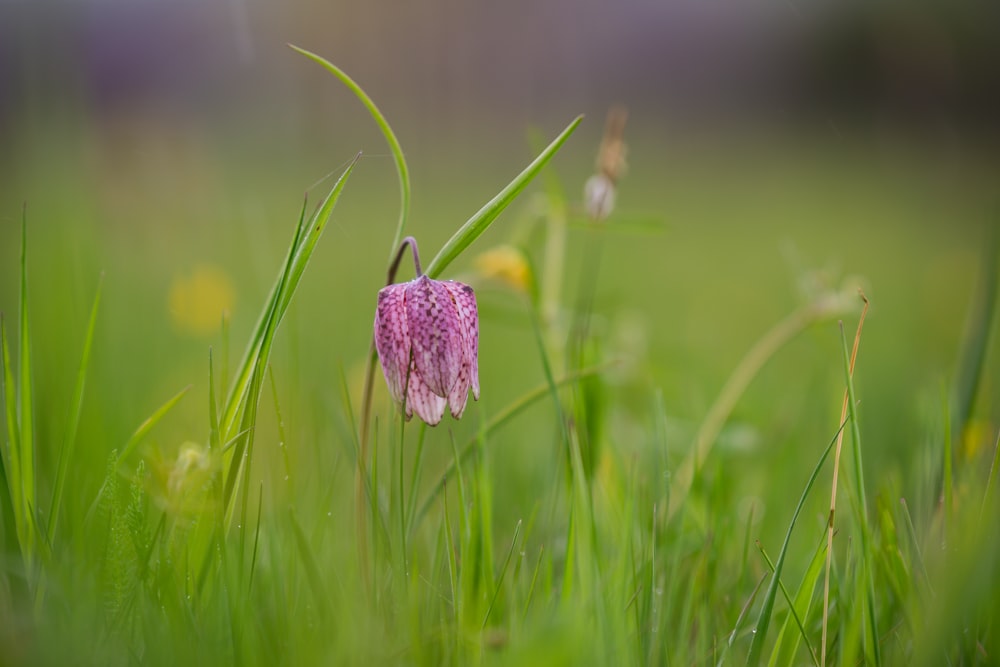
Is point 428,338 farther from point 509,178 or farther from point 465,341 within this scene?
point 509,178

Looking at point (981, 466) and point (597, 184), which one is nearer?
point (981, 466)

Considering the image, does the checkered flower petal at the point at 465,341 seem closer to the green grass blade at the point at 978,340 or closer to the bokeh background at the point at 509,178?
the bokeh background at the point at 509,178

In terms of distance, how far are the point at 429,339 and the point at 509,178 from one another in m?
5.21

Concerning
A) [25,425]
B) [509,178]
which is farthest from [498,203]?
[509,178]

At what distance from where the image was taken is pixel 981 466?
1039 mm

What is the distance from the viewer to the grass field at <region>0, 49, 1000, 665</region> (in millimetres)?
694

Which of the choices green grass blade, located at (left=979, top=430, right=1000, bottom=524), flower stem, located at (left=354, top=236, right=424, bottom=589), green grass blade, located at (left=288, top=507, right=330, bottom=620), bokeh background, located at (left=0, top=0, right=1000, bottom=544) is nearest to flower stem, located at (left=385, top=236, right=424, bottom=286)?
flower stem, located at (left=354, top=236, right=424, bottom=589)

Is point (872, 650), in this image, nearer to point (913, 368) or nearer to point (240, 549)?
point (240, 549)

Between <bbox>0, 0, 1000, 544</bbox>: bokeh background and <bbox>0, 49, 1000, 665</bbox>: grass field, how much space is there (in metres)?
0.02

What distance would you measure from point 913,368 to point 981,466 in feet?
3.97

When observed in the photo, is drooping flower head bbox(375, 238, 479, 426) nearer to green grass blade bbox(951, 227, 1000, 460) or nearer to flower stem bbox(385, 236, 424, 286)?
flower stem bbox(385, 236, 424, 286)

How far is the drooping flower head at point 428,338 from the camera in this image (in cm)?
79

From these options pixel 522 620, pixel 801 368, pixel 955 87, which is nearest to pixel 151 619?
pixel 522 620

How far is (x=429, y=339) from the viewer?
79 centimetres
